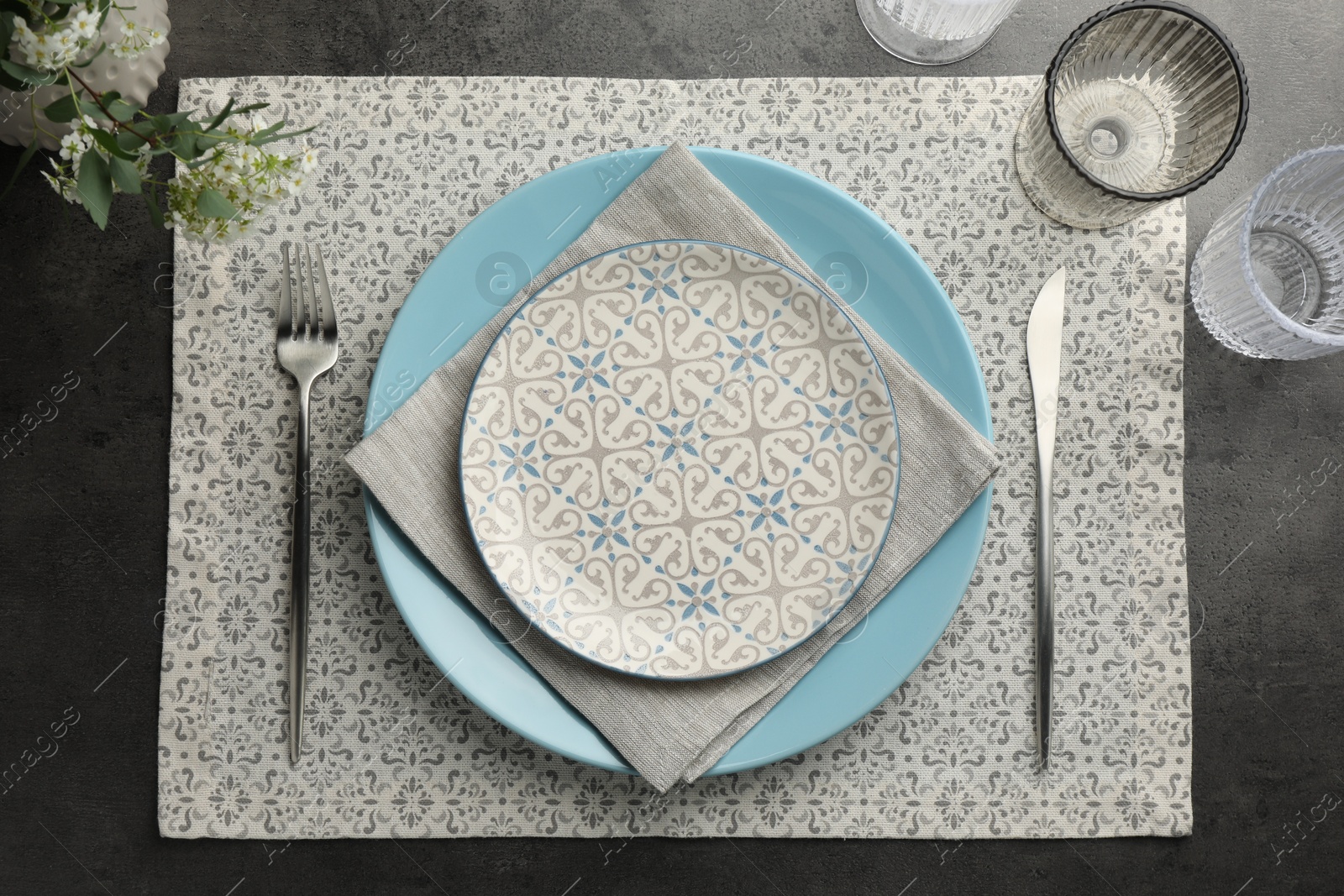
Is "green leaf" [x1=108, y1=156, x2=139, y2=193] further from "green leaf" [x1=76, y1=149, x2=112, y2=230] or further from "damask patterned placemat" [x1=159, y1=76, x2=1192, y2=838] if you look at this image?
"damask patterned placemat" [x1=159, y1=76, x2=1192, y2=838]

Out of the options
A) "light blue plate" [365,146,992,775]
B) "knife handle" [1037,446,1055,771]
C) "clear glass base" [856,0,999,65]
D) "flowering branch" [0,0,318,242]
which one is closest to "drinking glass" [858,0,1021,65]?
"clear glass base" [856,0,999,65]

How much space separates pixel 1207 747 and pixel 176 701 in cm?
106

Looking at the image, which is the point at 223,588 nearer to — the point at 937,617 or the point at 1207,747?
the point at 937,617

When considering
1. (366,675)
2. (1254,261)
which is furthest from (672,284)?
(1254,261)

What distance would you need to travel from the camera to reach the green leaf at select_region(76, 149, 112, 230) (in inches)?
23.8

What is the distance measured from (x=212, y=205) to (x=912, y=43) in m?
0.71

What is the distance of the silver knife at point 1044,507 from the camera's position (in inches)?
33.4

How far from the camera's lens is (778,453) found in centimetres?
74

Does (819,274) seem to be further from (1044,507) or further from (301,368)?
(301,368)

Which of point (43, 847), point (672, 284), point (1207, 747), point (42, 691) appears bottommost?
point (1207, 747)

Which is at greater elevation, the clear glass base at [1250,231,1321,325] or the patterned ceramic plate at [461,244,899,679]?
the patterned ceramic plate at [461,244,899,679]

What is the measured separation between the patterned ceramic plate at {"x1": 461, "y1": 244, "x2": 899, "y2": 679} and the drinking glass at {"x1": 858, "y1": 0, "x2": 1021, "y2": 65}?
0.37m

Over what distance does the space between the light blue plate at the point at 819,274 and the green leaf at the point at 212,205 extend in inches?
6.2

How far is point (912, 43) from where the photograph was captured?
93cm
